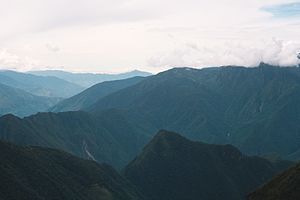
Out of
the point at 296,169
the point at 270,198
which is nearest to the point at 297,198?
the point at 270,198

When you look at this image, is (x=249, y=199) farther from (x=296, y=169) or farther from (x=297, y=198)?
(x=296, y=169)

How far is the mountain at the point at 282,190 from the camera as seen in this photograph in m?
165

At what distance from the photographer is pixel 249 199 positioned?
168 meters

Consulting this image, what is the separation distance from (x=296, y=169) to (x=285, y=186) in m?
19.9

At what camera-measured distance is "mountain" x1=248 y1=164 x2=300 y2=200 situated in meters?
165

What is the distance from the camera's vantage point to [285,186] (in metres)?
172

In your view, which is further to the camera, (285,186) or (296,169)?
(296,169)

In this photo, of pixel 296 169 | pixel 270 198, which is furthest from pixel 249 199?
pixel 296 169

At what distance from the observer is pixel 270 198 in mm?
165000

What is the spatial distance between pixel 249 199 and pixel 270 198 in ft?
21.3

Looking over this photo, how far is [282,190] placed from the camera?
554 ft

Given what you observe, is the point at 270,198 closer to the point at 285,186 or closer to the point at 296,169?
the point at 285,186

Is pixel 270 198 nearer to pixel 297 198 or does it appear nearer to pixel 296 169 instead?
pixel 297 198

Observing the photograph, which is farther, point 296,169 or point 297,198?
point 296,169
